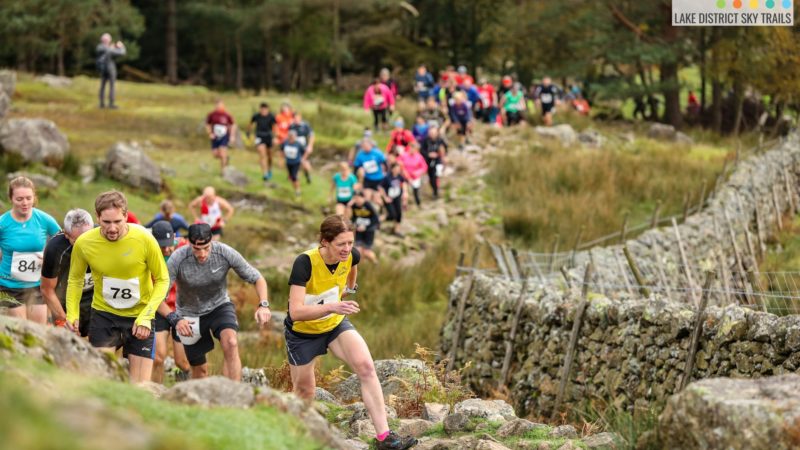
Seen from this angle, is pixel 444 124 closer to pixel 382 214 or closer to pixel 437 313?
pixel 382 214

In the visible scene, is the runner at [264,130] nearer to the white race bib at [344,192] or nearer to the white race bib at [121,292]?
the white race bib at [344,192]

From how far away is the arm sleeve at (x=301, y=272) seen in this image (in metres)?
7.45

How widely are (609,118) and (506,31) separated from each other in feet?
24.7

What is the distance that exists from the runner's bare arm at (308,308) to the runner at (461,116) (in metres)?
21.9

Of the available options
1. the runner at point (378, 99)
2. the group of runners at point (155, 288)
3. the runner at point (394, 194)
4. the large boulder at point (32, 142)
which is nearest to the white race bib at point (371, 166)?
the runner at point (394, 194)

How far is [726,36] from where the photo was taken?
3678 centimetres

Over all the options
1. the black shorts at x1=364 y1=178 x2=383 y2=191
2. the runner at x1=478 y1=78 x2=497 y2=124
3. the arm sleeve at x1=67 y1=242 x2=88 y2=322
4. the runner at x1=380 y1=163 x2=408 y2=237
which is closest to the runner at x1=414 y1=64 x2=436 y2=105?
the runner at x1=478 y1=78 x2=497 y2=124

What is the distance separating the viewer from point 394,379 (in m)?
10.1

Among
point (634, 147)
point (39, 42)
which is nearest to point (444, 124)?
point (634, 147)

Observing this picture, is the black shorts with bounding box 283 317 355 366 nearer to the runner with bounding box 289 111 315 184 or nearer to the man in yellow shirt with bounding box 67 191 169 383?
the man in yellow shirt with bounding box 67 191 169 383

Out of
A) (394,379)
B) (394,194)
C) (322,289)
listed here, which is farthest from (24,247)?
(394,194)

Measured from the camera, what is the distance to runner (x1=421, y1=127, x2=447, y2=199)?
24.1 metres

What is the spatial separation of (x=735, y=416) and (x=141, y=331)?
4.36 meters

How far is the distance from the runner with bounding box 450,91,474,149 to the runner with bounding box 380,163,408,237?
7403 mm
